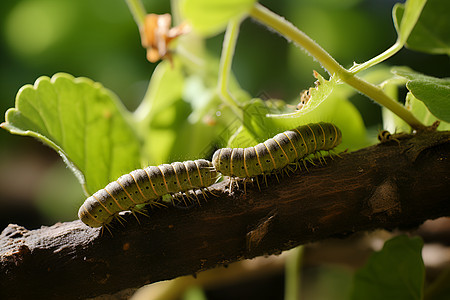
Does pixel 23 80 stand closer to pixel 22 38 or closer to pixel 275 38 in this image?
pixel 22 38

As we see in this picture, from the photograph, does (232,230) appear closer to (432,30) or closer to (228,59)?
Result: (228,59)

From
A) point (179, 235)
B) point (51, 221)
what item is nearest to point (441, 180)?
point (179, 235)

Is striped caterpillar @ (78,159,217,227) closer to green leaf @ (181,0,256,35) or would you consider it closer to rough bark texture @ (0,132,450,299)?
rough bark texture @ (0,132,450,299)

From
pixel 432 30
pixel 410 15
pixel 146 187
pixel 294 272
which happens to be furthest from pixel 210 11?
pixel 294 272

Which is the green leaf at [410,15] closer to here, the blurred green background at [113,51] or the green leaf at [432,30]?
the green leaf at [432,30]

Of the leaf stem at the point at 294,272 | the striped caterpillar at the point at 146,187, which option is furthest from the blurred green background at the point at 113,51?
the striped caterpillar at the point at 146,187

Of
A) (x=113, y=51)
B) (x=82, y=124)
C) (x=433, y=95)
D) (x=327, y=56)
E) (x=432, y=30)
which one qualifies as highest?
(x=113, y=51)
